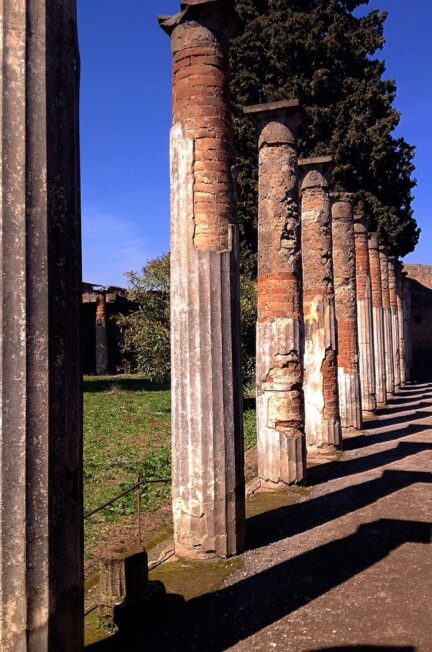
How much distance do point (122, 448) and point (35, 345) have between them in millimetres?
8568

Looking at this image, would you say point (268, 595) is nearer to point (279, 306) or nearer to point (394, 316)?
point (279, 306)

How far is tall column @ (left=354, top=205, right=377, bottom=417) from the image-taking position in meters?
15.2

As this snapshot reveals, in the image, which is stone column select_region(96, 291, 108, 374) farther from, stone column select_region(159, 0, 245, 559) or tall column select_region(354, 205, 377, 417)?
stone column select_region(159, 0, 245, 559)

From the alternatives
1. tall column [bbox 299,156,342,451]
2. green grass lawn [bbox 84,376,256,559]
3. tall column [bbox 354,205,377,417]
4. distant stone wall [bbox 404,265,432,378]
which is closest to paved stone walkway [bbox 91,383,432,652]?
green grass lawn [bbox 84,376,256,559]

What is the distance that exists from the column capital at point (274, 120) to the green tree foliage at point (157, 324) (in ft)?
28.7

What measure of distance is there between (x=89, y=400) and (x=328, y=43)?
45.7 feet

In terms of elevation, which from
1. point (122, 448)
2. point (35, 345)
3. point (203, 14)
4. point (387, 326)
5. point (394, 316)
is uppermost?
point (203, 14)

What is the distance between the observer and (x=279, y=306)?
8.03 meters

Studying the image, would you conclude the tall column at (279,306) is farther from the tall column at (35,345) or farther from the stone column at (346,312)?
the tall column at (35,345)

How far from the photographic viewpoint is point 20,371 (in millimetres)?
2740

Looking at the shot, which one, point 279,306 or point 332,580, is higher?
point 279,306

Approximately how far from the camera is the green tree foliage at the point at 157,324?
1667 centimetres

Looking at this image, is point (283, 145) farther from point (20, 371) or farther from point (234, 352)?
point (20, 371)

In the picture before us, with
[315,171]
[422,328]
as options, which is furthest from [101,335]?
[315,171]
